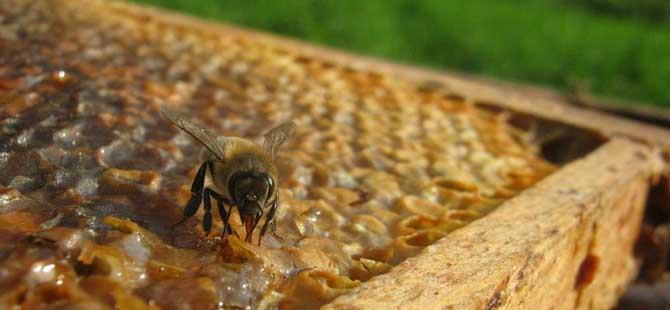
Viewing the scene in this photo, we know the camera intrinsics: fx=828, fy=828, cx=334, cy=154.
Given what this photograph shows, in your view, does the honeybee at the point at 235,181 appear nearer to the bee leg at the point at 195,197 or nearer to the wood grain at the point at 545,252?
the bee leg at the point at 195,197

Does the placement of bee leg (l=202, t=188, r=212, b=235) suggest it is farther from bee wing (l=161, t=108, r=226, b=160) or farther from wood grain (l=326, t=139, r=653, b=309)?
wood grain (l=326, t=139, r=653, b=309)

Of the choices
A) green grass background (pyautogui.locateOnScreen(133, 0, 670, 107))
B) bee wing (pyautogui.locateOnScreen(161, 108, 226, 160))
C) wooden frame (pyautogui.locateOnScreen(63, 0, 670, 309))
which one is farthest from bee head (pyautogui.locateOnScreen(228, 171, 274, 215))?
green grass background (pyautogui.locateOnScreen(133, 0, 670, 107))

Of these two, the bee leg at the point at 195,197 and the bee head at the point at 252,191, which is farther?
the bee leg at the point at 195,197

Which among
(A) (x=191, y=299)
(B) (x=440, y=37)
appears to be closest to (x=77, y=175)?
(A) (x=191, y=299)

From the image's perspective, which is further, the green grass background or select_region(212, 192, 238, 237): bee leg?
the green grass background

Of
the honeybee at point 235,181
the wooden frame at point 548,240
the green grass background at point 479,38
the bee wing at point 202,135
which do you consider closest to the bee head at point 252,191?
the honeybee at point 235,181
